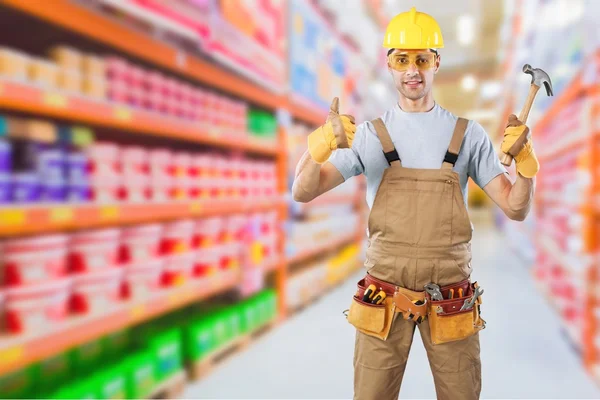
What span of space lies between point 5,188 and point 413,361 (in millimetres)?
1407

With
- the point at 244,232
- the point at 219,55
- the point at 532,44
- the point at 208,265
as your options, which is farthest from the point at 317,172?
the point at 532,44

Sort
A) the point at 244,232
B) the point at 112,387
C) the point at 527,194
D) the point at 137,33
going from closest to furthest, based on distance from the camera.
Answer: the point at 527,194 → the point at 112,387 → the point at 137,33 → the point at 244,232

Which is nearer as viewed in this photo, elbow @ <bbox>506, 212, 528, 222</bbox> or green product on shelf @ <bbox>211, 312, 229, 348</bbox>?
elbow @ <bbox>506, 212, 528, 222</bbox>

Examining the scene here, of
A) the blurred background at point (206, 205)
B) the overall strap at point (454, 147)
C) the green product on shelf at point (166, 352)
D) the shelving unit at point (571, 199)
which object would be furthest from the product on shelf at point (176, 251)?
the overall strap at point (454, 147)

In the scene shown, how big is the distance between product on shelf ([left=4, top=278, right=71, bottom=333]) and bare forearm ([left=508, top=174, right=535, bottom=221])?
60.4 inches

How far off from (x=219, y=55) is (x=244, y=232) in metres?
1.14

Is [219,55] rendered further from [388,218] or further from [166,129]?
[388,218]

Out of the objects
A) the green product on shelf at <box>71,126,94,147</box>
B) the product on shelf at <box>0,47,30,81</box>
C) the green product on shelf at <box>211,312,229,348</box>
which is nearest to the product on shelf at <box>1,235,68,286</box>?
the green product on shelf at <box>71,126,94,147</box>

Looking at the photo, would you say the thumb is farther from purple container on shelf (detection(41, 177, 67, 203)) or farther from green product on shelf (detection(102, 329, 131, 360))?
green product on shelf (detection(102, 329, 131, 360))

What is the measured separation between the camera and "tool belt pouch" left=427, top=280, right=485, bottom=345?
1.83 feet

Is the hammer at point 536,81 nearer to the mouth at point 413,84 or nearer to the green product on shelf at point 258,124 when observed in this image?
the mouth at point 413,84

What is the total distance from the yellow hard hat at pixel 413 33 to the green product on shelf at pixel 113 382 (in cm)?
192

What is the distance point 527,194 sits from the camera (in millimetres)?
508

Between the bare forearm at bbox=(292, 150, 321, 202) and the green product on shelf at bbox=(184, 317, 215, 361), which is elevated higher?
the bare forearm at bbox=(292, 150, 321, 202)
